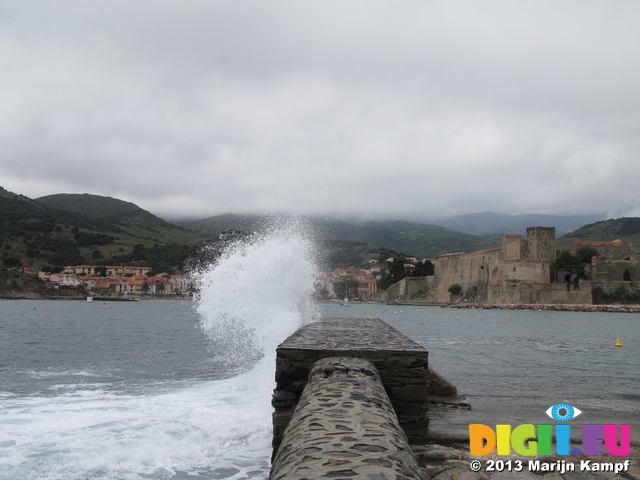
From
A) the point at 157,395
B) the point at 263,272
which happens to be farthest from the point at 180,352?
the point at 157,395

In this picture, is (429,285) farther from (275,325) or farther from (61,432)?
(61,432)

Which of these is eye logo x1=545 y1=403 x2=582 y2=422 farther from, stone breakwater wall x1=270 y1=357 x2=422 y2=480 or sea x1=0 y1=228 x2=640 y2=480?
stone breakwater wall x1=270 y1=357 x2=422 y2=480

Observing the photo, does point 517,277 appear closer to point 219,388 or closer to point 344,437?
point 219,388

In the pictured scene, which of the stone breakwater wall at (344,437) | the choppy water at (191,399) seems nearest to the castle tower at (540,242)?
the choppy water at (191,399)

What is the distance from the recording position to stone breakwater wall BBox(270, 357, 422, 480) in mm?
2564

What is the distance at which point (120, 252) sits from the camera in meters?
125

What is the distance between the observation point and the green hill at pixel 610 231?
447ft

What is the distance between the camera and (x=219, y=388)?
→ 1117 centimetres

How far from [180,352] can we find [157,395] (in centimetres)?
912

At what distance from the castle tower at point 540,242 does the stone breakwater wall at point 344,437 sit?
6806 centimetres

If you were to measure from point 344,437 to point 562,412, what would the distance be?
21.0 ft

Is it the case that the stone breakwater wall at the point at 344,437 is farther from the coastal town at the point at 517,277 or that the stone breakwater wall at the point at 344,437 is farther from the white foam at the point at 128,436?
the coastal town at the point at 517,277

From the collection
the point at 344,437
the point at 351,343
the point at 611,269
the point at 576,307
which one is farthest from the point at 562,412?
the point at 611,269

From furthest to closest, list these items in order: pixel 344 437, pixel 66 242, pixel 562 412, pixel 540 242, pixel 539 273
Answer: pixel 66 242 < pixel 540 242 < pixel 539 273 < pixel 562 412 < pixel 344 437
